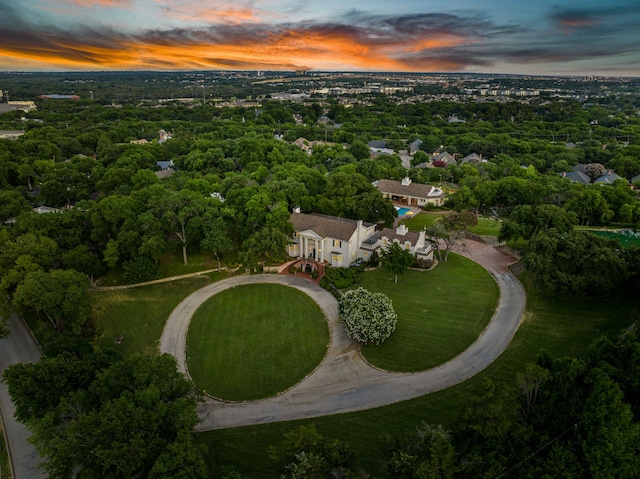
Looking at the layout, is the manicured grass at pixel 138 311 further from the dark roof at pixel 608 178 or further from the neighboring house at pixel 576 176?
the dark roof at pixel 608 178

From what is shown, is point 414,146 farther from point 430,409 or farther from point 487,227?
point 430,409

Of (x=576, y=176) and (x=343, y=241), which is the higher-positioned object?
(x=576, y=176)

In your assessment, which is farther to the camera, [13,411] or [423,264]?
[423,264]

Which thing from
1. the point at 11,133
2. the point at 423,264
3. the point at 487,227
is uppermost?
the point at 11,133

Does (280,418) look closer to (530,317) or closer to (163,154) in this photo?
(530,317)

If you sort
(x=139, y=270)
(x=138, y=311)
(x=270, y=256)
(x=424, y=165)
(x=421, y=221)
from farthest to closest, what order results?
(x=424, y=165), (x=421, y=221), (x=270, y=256), (x=139, y=270), (x=138, y=311)

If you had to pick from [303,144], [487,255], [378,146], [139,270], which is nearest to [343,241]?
[487,255]
